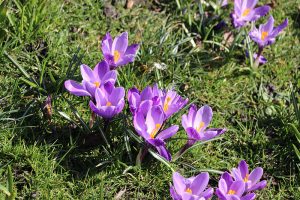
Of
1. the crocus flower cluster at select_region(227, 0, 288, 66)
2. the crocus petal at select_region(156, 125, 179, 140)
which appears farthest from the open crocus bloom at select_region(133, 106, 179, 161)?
the crocus flower cluster at select_region(227, 0, 288, 66)

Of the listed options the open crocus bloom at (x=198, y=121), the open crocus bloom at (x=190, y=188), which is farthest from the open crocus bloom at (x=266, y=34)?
the open crocus bloom at (x=190, y=188)

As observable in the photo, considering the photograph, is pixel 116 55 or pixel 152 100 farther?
pixel 116 55

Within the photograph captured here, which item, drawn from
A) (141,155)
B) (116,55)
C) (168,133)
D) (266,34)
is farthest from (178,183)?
(266,34)

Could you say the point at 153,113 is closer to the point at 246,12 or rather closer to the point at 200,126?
the point at 200,126

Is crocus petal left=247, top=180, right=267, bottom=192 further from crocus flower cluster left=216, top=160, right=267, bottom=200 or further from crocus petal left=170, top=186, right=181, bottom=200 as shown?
crocus petal left=170, top=186, right=181, bottom=200

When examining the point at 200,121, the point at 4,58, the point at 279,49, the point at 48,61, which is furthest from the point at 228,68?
the point at 4,58

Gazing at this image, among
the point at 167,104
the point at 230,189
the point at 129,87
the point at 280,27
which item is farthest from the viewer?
the point at 280,27

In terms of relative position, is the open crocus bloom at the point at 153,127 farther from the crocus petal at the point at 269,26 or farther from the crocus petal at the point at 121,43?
the crocus petal at the point at 269,26
